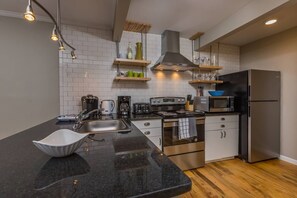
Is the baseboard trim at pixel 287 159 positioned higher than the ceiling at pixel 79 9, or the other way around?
the ceiling at pixel 79 9

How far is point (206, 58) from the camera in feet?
10.5

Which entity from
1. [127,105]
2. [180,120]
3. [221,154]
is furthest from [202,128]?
[127,105]

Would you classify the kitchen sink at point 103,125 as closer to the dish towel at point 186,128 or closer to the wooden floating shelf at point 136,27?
the dish towel at point 186,128

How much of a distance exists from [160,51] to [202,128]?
1.62m

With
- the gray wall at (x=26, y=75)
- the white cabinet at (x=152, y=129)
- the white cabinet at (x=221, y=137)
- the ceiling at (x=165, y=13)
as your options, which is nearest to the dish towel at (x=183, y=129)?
the white cabinet at (x=152, y=129)

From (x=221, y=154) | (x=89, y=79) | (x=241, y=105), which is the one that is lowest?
(x=221, y=154)

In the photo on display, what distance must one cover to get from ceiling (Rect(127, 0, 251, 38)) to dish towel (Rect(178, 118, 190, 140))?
1.55 metres

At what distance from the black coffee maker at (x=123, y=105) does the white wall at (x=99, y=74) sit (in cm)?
22

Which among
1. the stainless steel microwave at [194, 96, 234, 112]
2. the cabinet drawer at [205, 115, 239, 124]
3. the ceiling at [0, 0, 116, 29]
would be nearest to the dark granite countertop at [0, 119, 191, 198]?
the ceiling at [0, 0, 116, 29]

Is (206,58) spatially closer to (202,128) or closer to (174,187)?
(202,128)

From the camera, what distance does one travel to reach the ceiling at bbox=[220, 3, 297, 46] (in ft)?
6.82

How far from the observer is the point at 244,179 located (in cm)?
209

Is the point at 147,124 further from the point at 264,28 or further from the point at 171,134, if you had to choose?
the point at 264,28

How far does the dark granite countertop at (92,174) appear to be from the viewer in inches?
18.8
